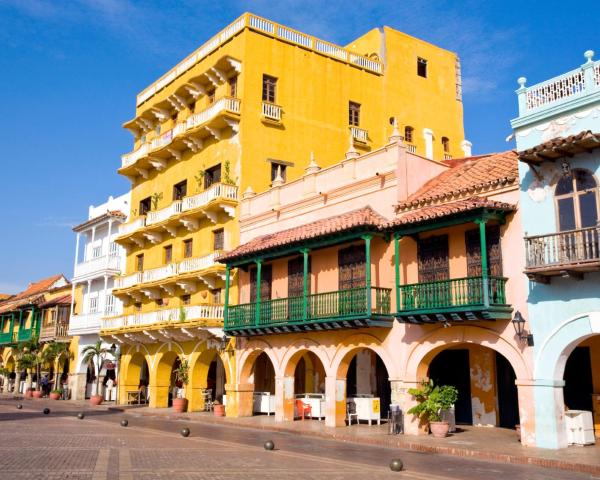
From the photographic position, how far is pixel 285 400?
25.2 metres

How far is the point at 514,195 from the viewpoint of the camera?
60.4ft

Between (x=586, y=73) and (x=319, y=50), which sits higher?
(x=319, y=50)

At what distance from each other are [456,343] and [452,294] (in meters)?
1.56

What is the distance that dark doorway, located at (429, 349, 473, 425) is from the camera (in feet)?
73.9

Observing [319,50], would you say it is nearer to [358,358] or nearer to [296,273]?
[296,273]

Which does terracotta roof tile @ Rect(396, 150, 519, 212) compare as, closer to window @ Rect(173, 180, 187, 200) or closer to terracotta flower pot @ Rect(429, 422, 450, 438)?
terracotta flower pot @ Rect(429, 422, 450, 438)

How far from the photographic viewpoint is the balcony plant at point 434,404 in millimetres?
19078

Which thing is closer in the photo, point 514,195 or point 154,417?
point 514,195

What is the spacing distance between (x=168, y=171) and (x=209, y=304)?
1031 cm

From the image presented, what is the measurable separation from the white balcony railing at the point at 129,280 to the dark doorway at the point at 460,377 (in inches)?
714

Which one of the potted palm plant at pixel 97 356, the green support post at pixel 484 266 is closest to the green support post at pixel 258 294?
the green support post at pixel 484 266

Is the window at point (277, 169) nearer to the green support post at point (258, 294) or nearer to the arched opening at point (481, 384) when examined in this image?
the green support post at point (258, 294)

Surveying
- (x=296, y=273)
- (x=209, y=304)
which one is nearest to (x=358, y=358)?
(x=296, y=273)

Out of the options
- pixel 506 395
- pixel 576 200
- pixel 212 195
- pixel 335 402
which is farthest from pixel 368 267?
pixel 212 195
